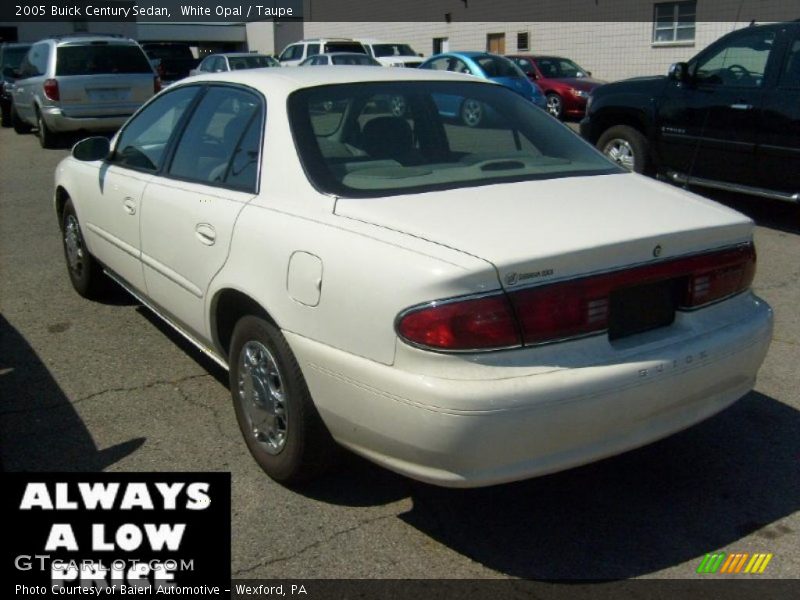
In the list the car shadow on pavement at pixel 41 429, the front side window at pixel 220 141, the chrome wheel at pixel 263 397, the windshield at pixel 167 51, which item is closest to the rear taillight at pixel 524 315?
the chrome wheel at pixel 263 397

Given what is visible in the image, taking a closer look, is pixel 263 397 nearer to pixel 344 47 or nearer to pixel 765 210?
pixel 765 210

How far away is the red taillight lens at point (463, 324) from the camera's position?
269cm

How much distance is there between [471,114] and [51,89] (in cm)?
1166

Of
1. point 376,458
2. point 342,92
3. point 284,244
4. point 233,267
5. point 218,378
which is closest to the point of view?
point 376,458

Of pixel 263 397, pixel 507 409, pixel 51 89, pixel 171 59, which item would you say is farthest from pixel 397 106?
pixel 171 59

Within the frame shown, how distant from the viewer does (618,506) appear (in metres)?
3.38

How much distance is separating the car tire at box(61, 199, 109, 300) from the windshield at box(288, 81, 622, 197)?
252cm

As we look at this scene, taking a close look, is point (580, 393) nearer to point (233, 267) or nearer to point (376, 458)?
point (376, 458)

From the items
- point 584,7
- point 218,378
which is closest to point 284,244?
point 218,378

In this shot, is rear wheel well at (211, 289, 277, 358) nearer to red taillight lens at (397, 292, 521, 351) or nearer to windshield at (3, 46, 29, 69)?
red taillight lens at (397, 292, 521, 351)

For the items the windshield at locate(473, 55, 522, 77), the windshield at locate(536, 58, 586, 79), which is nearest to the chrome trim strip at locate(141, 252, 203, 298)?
the windshield at locate(473, 55, 522, 77)

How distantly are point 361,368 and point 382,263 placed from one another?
0.34 meters

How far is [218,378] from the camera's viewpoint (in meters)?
4.62

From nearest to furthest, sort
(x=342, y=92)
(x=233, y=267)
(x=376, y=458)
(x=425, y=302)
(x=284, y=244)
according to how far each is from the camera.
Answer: (x=425, y=302), (x=376, y=458), (x=284, y=244), (x=233, y=267), (x=342, y=92)
